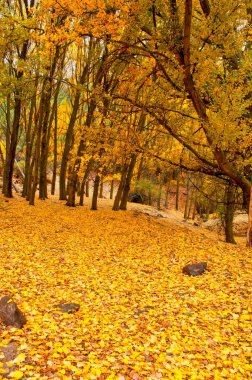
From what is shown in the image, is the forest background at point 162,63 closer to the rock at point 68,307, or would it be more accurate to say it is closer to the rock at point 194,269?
the rock at point 194,269

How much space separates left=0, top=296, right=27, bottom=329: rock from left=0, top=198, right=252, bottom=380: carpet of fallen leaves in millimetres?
121

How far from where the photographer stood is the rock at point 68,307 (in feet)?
19.7

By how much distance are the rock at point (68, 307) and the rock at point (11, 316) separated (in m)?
0.84

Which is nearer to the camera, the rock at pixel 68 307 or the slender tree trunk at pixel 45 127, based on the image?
the rock at pixel 68 307

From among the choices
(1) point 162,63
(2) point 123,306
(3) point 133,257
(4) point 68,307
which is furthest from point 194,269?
(1) point 162,63

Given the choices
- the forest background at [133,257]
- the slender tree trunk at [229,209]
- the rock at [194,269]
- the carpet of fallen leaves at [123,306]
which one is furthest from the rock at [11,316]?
the slender tree trunk at [229,209]


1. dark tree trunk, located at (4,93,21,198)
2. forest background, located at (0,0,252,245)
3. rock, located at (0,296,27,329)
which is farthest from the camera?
dark tree trunk, located at (4,93,21,198)

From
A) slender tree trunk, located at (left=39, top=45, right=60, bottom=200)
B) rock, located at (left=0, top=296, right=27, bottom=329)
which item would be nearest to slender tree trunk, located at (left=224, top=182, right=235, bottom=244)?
slender tree trunk, located at (left=39, top=45, right=60, bottom=200)

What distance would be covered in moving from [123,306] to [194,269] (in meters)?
2.68

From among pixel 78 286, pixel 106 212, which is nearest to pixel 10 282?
pixel 78 286

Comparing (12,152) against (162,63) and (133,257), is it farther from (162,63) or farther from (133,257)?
(162,63)

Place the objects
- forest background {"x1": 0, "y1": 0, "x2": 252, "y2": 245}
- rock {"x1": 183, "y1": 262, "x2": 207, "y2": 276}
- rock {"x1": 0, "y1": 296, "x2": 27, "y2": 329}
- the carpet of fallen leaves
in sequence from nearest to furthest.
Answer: the carpet of fallen leaves < rock {"x1": 0, "y1": 296, "x2": 27, "y2": 329} < forest background {"x1": 0, "y1": 0, "x2": 252, "y2": 245} < rock {"x1": 183, "y1": 262, "x2": 207, "y2": 276}

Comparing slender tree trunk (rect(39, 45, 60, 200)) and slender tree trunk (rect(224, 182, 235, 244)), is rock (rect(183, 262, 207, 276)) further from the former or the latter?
slender tree trunk (rect(39, 45, 60, 200))

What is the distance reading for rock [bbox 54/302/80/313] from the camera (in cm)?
602
